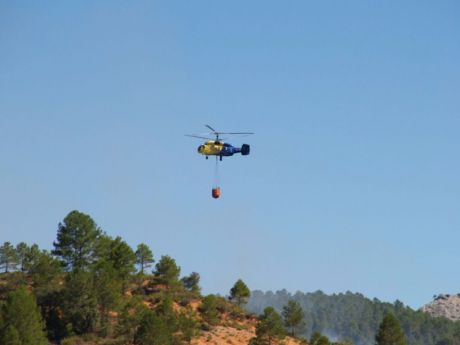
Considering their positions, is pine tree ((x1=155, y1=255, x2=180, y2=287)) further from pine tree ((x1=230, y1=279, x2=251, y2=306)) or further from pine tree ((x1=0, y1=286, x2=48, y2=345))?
pine tree ((x1=0, y1=286, x2=48, y2=345))

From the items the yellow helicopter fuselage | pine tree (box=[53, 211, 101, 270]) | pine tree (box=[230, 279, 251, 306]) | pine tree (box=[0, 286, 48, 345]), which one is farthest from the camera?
pine tree (box=[230, 279, 251, 306])

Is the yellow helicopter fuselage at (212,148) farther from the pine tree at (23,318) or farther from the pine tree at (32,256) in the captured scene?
the pine tree at (32,256)

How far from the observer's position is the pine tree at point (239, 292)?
131 metres

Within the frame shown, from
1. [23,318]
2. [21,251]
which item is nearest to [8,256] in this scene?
[21,251]

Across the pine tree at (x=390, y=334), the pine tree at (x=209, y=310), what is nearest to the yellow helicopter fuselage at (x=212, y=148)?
the pine tree at (x=209, y=310)

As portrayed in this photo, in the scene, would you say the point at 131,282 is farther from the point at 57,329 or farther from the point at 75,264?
the point at 57,329

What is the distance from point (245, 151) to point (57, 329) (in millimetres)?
32006

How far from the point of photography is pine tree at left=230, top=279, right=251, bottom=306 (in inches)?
5148

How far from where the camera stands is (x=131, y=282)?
118 metres

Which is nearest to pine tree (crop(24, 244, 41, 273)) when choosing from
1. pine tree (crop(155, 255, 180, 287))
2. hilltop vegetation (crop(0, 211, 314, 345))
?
hilltop vegetation (crop(0, 211, 314, 345))

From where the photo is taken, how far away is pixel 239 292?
429ft

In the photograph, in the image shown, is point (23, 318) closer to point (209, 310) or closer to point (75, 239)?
point (75, 239)

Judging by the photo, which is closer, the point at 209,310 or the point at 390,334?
the point at 209,310

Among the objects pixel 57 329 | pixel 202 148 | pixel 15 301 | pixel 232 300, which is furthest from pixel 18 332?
pixel 232 300
